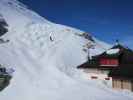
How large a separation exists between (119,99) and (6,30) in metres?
83.4

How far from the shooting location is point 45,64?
222ft

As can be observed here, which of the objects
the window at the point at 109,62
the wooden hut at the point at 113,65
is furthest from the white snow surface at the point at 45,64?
the window at the point at 109,62

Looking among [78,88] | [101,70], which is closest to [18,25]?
[101,70]

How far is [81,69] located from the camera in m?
57.4

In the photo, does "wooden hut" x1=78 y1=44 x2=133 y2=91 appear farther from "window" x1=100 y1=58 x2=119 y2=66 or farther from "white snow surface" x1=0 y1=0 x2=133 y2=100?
"white snow surface" x1=0 y1=0 x2=133 y2=100

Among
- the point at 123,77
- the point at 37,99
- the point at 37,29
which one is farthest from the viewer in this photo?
the point at 37,29

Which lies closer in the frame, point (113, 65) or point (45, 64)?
point (113, 65)

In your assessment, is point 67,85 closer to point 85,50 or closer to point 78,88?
point 78,88

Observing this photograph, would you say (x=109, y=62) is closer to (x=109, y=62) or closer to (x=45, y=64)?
(x=109, y=62)

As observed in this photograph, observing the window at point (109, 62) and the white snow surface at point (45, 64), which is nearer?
the white snow surface at point (45, 64)

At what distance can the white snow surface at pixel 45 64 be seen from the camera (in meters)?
36.8

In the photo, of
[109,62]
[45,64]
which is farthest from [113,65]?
[45,64]

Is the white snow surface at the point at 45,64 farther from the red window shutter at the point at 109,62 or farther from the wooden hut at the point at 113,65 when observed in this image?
the red window shutter at the point at 109,62

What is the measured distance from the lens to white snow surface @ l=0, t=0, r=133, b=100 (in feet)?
121
